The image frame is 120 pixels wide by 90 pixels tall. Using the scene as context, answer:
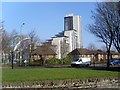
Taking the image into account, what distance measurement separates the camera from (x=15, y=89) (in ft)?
70.2

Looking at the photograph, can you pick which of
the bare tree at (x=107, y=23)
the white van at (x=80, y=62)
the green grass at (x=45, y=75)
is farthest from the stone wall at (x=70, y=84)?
the white van at (x=80, y=62)

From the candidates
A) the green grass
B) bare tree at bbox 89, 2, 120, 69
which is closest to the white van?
bare tree at bbox 89, 2, 120, 69

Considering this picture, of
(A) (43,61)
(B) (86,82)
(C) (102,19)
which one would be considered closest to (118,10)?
(C) (102,19)

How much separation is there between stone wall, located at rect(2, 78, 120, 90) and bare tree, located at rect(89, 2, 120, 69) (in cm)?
1679

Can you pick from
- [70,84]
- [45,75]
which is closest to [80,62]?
[45,75]

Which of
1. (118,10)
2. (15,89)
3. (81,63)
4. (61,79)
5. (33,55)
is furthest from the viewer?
(33,55)

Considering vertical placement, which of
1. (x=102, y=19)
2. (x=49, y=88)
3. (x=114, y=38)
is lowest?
(x=49, y=88)

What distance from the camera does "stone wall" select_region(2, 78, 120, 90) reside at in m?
21.5

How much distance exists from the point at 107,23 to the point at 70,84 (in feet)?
65.3

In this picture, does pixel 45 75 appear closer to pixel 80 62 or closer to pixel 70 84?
pixel 70 84

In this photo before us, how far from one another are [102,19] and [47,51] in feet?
131

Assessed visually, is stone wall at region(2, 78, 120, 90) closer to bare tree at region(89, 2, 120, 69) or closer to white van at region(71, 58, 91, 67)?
bare tree at region(89, 2, 120, 69)

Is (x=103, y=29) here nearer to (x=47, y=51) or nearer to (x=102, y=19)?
(x=102, y=19)

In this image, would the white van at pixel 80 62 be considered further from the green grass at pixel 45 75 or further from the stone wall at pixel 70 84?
the stone wall at pixel 70 84
